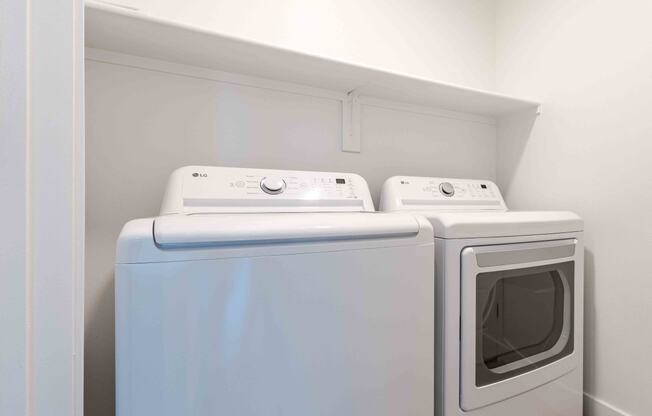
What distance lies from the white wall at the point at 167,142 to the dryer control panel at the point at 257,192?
0.20 m

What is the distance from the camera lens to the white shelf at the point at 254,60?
2.78 ft

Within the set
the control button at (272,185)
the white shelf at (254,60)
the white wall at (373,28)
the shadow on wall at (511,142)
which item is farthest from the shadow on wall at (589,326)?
the control button at (272,185)

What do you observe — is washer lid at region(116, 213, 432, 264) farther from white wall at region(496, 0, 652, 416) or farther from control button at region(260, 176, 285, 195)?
white wall at region(496, 0, 652, 416)

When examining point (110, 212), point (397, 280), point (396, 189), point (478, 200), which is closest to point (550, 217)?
point (478, 200)

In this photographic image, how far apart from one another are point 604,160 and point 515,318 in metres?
0.77

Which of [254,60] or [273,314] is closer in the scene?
[273,314]


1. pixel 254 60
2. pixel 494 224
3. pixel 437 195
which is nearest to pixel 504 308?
pixel 494 224

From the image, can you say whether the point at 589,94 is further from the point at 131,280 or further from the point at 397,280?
the point at 131,280

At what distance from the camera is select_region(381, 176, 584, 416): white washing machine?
0.87 meters

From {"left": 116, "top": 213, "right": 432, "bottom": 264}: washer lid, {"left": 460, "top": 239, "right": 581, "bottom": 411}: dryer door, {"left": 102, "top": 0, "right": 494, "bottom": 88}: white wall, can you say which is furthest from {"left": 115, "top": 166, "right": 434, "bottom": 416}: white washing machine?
{"left": 102, "top": 0, "right": 494, "bottom": 88}: white wall

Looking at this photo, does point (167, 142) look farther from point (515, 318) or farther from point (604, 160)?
point (604, 160)

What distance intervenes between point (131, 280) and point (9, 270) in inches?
7.0

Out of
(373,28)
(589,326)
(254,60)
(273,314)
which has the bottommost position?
(589,326)

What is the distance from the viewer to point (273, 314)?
0.64 m
